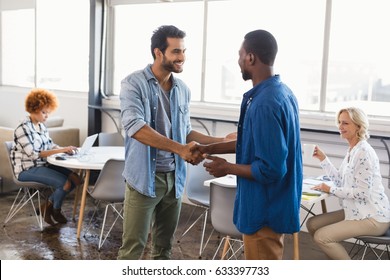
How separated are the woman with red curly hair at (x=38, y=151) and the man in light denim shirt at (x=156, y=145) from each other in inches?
93.2

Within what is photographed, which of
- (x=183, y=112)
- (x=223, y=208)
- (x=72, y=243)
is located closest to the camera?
(x=183, y=112)

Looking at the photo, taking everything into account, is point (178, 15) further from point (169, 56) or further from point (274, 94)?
point (274, 94)

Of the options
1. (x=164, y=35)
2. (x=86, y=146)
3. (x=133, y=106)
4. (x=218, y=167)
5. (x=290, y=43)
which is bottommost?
(x=86, y=146)

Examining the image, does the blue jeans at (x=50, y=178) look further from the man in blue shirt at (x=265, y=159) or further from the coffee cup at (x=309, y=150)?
the man in blue shirt at (x=265, y=159)

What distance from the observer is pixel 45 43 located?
8.55 metres

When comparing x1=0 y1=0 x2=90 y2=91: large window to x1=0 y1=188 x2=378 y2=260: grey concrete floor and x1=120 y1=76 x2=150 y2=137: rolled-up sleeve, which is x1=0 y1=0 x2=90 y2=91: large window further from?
x1=120 y1=76 x2=150 y2=137: rolled-up sleeve

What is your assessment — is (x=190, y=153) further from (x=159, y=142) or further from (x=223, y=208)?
(x=223, y=208)

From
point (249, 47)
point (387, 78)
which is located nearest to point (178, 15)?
point (387, 78)

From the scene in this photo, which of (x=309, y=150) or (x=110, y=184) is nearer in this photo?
(x=309, y=150)

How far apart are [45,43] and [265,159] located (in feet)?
23.1

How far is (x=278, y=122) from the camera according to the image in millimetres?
2227

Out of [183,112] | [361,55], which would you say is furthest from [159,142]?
[361,55]

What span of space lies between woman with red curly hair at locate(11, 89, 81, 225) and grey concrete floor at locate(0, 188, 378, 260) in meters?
0.28

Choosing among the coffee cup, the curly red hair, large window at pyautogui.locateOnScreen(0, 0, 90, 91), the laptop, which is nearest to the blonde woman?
the coffee cup
